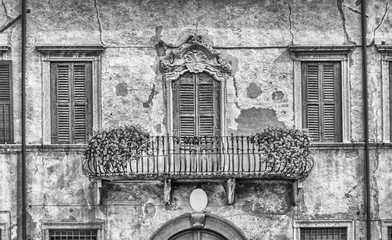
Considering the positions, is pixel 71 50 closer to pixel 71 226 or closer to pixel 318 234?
pixel 71 226

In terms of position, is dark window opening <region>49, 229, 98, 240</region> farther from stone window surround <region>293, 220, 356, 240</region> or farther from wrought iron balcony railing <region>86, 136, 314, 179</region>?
stone window surround <region>293, 220, 356, 240</region>

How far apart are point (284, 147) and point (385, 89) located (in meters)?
2.78

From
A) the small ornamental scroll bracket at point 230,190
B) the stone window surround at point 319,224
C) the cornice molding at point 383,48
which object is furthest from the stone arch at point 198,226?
the cornice molding at point 383,48

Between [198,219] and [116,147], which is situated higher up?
[116,147]

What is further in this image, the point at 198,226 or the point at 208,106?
the point at 208,106

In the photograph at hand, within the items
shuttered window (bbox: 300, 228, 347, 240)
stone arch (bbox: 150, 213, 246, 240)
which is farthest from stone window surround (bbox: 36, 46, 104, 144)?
shuttered window (bbox: 300, 228, 347, 240)

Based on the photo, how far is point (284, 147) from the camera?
2002cm

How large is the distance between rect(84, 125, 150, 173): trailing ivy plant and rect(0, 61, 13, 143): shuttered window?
1857 mm

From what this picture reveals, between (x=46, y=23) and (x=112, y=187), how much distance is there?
3622 mm

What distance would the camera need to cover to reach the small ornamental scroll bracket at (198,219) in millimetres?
20641

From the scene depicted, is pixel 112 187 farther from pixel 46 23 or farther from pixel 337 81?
pixel 337 81

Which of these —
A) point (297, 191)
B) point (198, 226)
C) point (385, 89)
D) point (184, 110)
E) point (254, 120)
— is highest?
point (385, 89)

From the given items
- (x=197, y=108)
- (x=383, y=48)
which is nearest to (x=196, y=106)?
(x=197, y=108)

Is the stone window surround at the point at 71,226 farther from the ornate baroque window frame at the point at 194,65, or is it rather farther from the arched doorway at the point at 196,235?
the ornate baroque window frame at the point at 194,65
